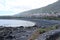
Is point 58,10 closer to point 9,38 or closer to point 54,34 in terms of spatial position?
point 9,38

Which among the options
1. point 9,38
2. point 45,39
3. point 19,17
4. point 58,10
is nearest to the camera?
point 45,39

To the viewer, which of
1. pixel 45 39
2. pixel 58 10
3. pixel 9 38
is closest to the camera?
pixel 45 39

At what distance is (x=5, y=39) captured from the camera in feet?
110

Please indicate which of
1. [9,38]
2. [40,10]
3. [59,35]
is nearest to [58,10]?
[40,10]

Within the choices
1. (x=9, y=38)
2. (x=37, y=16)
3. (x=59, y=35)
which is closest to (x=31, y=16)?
(x=37, y=16)

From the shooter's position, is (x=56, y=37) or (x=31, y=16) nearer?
(x=56, y=37)

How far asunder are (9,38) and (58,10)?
81754 mm

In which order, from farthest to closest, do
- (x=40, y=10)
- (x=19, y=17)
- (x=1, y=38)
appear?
(x=19, y=17)
(x=40, y=10)
(x=1, y=38)

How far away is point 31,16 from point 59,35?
118173mm

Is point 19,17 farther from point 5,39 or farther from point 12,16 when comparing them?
point 5,39

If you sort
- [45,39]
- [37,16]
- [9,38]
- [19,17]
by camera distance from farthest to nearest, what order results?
[19,17] → [37,16] → [9,38] → [45,39]

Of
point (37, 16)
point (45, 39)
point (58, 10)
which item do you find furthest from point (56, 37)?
point (37, 16)

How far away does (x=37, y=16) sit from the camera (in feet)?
431

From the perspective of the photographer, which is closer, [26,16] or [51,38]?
[51,38]
